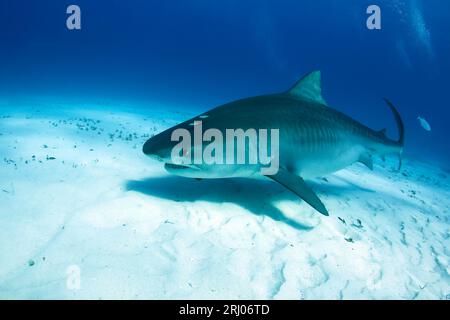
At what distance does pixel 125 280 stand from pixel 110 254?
462mm

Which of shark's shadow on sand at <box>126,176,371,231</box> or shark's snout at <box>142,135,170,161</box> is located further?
shark's shadow on sand at <box>126,176,371,231</box>

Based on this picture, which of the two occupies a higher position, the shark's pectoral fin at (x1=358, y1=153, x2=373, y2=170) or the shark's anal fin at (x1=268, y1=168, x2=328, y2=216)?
the shark's pectoral fin at (x1=358, y1=153, x2=373, y2=170)

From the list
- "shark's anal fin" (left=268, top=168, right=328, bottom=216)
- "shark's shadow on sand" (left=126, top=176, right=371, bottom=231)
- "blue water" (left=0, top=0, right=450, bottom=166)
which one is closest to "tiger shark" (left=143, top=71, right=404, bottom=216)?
"shark's anal fin" (left=268, top=168, right=328, bottom=216)

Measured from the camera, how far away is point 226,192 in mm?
5168

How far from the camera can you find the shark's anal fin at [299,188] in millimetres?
3883

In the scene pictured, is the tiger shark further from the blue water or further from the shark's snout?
the blue water

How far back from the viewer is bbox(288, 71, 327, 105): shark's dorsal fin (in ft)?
18.9

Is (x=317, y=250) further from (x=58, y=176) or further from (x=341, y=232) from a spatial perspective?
(x=58, y=176)

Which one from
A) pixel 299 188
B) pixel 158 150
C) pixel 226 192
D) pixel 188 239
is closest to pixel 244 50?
pixel 226 192

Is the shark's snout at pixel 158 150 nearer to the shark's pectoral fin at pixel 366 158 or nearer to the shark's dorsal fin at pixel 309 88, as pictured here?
the shark's dorsal fin at pixel 309 88

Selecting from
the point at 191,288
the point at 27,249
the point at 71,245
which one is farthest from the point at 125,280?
the point at 27,249

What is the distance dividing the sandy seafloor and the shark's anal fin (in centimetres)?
57

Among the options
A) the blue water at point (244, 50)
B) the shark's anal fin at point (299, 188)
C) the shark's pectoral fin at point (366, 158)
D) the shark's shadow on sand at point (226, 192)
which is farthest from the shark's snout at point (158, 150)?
the blue water at point (244, 50)

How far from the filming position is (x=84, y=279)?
106 inches
